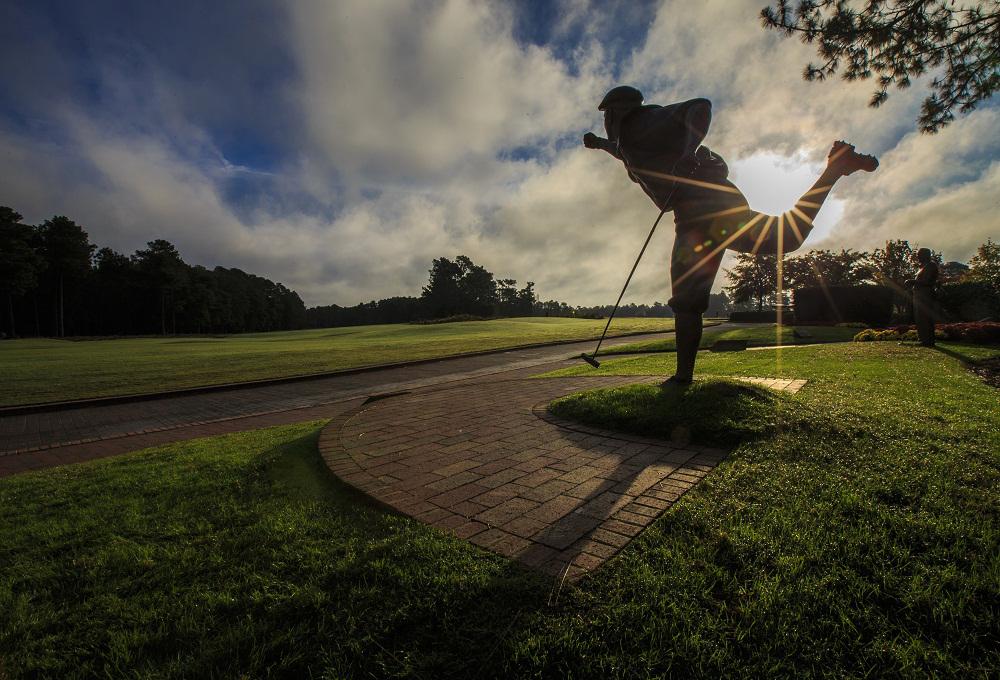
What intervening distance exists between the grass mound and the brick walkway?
194 millimetres

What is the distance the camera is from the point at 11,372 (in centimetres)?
1219

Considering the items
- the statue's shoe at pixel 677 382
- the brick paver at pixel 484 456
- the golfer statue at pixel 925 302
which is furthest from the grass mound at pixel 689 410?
the golfer statue at pixel 925 302

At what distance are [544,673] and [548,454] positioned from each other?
86.4 inches

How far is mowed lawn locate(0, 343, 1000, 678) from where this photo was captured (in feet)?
4.84

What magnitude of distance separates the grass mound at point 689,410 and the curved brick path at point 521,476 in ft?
0.72

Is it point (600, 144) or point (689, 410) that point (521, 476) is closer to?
point (689, 410)

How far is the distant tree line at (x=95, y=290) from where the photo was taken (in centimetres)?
4331

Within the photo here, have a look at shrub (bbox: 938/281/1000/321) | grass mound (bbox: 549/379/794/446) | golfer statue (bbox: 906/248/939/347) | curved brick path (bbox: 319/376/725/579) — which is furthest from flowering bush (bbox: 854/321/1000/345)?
shrub (bbox: 938/281/1000/321)

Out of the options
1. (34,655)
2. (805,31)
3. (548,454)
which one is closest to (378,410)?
(548,454)

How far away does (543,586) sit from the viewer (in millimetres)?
1812

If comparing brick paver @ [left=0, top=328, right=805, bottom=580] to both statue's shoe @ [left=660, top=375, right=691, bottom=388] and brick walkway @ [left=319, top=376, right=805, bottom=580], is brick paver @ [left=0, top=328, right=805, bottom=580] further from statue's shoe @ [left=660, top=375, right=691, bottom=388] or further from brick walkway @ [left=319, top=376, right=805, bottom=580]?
statue's shoe @ [left=660, top=375, right=691, bottom=388]

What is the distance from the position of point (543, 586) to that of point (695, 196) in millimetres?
4511

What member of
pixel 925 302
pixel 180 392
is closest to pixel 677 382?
pixel 925 302

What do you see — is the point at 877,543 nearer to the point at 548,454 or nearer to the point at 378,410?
the point at 548,454
